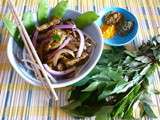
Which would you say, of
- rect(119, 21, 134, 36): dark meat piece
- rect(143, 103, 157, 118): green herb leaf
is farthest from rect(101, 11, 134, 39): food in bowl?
rect(143, 103, 157, 118): green herb leaf

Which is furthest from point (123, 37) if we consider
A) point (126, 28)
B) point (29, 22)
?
point (29, 22)

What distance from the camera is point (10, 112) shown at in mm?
675

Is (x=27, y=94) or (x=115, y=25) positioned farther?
(x=115, y=25)

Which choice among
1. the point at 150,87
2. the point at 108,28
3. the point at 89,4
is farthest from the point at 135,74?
the point at 89,4

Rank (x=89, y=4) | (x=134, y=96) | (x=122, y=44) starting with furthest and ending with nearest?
(x=89, y=4) → (x=122, y=44) → (x=134, y=96)

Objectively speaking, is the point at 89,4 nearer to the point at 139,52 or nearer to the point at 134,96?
the point at 139,52

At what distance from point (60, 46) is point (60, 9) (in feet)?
0.36

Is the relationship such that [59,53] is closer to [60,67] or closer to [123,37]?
[60,67]

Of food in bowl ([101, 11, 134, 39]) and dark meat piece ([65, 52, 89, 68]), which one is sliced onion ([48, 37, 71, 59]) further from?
food in bowl ([101, 11, 134, 39])

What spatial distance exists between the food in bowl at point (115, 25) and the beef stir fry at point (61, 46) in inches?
4.3

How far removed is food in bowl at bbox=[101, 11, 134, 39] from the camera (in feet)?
2.64

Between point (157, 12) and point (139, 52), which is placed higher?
point (157, 12)

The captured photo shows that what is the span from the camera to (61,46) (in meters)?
0.68

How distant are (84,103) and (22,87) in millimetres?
158
